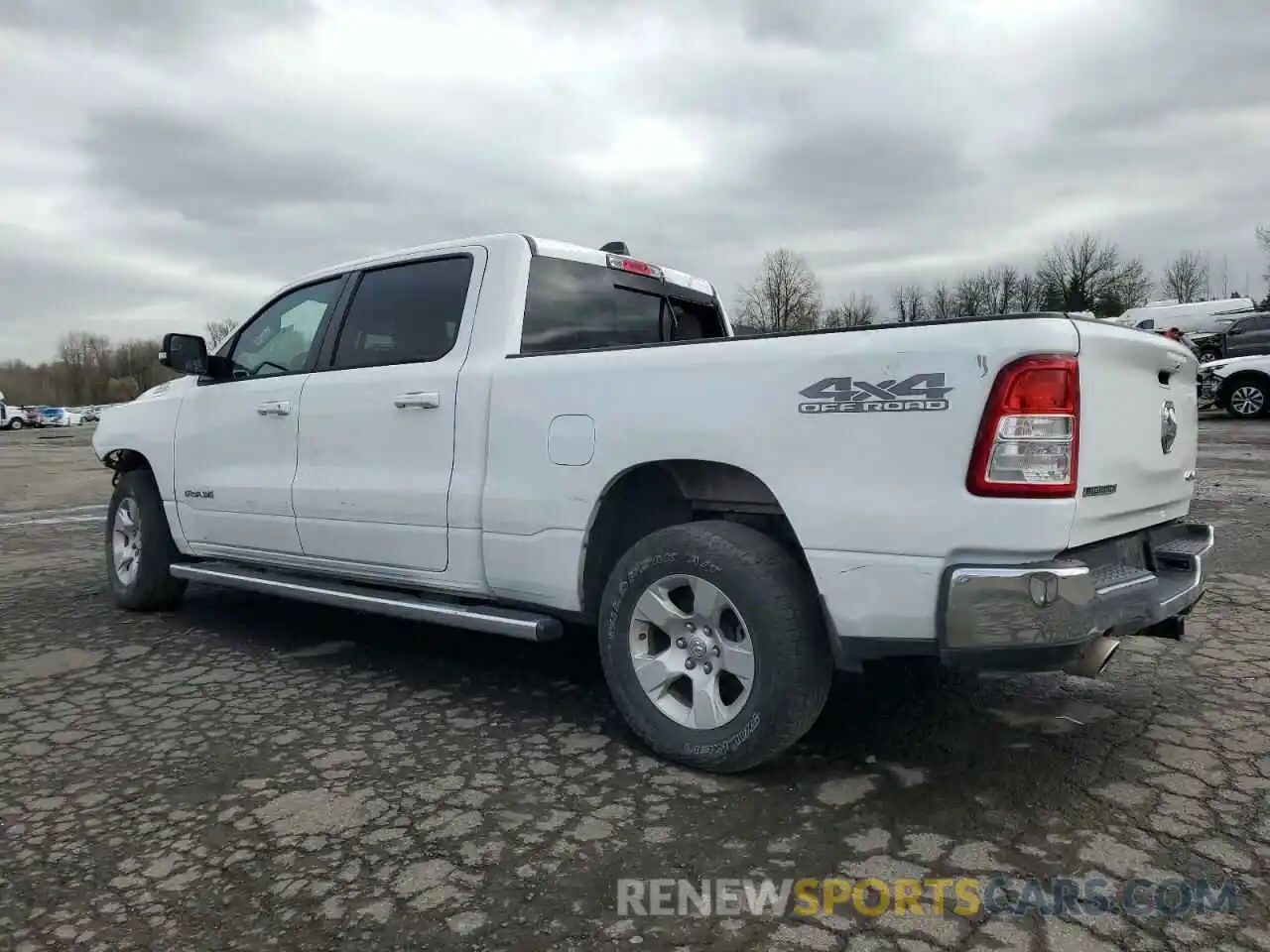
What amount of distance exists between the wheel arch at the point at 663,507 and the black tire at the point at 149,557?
3158 millimetres

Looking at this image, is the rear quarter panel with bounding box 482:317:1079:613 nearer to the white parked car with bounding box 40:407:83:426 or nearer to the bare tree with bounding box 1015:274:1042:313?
the bare tree with bounding box 1015:274:1042:313

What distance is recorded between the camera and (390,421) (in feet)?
13.1

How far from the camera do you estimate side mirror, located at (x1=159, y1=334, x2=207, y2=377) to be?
16.2 feet

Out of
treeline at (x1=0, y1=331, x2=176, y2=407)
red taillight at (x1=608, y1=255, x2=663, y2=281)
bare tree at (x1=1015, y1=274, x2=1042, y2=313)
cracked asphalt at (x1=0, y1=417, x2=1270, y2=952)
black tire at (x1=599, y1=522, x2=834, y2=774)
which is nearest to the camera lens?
cracked asphalt at (x1=0, y1=417, x2=1270, y2=952)

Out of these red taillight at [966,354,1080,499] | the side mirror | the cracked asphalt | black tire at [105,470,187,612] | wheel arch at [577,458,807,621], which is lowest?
the cracked asphalt

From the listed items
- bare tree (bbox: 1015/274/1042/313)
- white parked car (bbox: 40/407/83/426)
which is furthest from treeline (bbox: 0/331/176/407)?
bare tree (bbox: 1015/274/1042/313)

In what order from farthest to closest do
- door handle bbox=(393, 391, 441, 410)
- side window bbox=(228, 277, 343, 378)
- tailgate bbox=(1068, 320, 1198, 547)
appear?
side window bbox=(228, 277, 343, 378), door handle bbox=(393, 391, 441, 410), tailgate bbox=(1068, 320, 1198, 547)

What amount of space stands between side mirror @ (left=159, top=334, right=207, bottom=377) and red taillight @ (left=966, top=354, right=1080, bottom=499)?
4.08 meters

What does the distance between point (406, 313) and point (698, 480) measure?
171 centimetres

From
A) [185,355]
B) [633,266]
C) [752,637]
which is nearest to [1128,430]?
[752,637]

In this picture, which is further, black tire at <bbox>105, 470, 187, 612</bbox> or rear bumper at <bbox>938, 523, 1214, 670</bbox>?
black tire at <bbox>105, 470, 187, 612</bbox>

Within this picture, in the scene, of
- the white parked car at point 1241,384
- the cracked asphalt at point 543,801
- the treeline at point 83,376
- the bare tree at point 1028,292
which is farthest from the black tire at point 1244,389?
the treeline at point 83,376

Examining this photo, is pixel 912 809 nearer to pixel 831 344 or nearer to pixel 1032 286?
pixel 831 344

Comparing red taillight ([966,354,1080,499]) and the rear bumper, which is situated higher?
red taillight ([966,354,1080,499])
